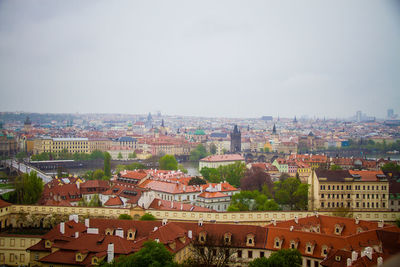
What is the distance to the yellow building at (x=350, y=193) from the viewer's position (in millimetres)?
29828

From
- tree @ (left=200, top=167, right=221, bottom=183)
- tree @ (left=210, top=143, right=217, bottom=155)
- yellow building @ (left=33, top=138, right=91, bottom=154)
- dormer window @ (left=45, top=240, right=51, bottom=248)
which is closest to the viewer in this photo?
dormer window @ (left=45, top=240, right=51, bottom=248)

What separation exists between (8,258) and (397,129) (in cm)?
13777

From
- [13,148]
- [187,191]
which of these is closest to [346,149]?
[13,148]

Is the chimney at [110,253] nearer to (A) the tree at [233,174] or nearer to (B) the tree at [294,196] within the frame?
(B) the tree at [294,196]

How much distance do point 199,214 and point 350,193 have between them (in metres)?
11.1

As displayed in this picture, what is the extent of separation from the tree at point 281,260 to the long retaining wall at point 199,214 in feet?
24.1

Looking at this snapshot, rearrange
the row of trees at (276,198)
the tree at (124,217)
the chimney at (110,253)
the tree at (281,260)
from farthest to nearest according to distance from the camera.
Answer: the row of trees at (276,198) < the tree at (124,217) < the chimney at (110,253) < the tree at (281,260)

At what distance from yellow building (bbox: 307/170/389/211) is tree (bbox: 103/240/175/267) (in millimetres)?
17054

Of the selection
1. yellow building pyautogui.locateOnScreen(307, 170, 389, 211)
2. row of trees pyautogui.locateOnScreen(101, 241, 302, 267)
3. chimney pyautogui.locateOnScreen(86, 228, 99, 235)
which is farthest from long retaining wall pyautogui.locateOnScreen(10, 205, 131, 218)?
yellow building pyautogui.locateOnScreen(307, 170, 389, 211)

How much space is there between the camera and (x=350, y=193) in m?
29.9

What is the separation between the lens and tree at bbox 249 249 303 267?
46.9 ft

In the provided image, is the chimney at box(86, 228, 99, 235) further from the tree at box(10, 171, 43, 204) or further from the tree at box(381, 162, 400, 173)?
the tree at box(381, 162, 400, 173)

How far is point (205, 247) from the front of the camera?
57.8ft

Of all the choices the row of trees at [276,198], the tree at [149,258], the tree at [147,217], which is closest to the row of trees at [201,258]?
the tree at [149,258]
